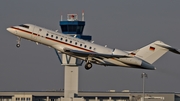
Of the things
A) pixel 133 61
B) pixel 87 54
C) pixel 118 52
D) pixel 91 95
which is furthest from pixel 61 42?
pixel 91 95

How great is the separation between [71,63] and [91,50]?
7103 centimetres

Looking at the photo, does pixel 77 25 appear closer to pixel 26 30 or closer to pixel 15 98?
pixel 15 98

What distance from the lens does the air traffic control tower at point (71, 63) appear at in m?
166

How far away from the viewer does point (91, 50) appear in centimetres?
9712

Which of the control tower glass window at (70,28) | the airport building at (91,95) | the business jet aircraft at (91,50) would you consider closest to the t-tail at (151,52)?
the business jet aircraft at (91,50)

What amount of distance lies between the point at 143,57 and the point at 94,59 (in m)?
5.72

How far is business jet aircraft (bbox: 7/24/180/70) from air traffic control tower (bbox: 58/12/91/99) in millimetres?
67886

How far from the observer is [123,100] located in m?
178

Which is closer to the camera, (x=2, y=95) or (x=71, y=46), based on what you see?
(x=71, y=46)

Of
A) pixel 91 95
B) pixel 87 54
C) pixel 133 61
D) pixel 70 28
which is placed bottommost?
pixel 133 61

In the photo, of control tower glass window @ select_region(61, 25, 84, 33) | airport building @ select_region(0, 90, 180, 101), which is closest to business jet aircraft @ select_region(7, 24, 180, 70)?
control tower glass window @ select_region(61, 25, 84, 33)

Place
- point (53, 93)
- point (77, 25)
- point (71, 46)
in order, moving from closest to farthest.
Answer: point (71, 46)
point (77, 25)
point (53, 93)

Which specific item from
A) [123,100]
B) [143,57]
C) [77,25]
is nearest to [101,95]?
[123,100]

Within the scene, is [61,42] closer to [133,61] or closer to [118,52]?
[118,52]
